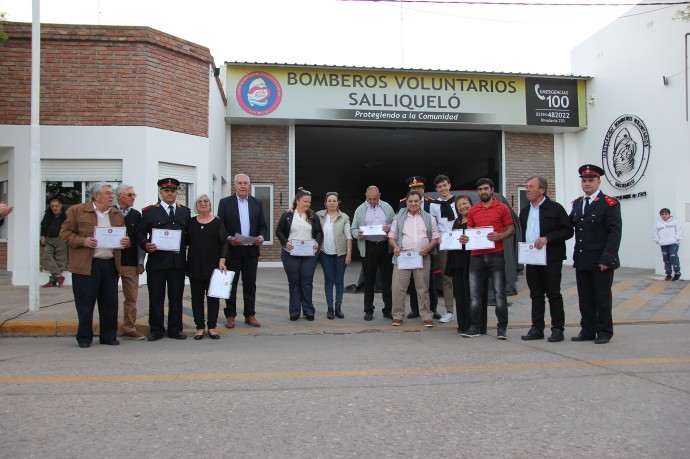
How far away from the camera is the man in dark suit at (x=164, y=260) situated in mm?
6762

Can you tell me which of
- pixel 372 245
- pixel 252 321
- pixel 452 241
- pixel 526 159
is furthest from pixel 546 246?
pixel 526 159

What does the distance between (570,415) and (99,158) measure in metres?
10.3

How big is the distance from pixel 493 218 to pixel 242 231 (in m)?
3.25

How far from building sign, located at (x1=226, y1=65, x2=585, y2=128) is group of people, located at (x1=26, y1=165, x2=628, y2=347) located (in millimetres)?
8783

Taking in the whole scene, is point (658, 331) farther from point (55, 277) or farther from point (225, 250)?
point (55, 277)

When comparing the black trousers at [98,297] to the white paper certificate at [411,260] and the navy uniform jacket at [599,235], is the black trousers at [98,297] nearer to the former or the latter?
the white paper certificate at [411,260]

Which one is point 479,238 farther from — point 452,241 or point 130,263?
point 130,263

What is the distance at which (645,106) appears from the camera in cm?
1546

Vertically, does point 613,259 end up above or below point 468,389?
above

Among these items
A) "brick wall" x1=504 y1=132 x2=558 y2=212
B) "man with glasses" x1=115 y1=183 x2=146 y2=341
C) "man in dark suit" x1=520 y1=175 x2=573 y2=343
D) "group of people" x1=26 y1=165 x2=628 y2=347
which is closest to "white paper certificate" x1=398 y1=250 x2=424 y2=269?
"group of people" x1=26 y1=165 x2=628 y2=347

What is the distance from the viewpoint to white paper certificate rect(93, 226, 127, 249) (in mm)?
6438

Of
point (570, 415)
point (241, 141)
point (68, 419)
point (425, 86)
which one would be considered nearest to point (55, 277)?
point (241, 141)

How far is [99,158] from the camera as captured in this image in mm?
11375

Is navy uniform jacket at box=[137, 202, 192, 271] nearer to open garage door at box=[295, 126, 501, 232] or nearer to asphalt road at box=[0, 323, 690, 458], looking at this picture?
asphalt road at box=[0, 323, 690, 458]
